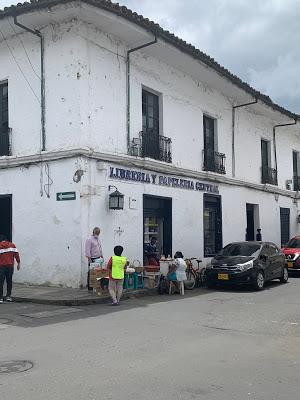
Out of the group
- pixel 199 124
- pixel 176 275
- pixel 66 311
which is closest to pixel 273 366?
pixel 66 311

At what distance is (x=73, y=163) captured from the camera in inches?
513

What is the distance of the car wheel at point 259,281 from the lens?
14326mm

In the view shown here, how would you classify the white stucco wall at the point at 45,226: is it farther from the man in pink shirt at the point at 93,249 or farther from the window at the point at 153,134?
the window at the point at 153,134

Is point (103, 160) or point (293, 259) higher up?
point (103, 160)

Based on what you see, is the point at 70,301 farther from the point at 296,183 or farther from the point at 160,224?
the point at 296,183

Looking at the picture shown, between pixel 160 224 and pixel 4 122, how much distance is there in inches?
234

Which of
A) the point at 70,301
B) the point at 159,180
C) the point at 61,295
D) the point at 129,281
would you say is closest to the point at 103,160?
the point at 159,180

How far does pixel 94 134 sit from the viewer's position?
1348cm

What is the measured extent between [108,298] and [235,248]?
17.8 ft

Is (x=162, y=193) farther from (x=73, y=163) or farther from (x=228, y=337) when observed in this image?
(x=228, y=337)

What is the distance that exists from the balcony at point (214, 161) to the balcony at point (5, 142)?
722 cm

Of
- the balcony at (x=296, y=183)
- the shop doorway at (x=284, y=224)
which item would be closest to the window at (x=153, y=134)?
the shop doorway at (x=284, y=224)

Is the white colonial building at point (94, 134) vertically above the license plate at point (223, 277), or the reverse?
the white colonial building at point (94, 134)

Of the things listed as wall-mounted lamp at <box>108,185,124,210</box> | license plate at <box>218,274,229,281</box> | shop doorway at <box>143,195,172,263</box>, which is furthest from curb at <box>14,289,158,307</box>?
shop doorway at <box>143,195,172,263</box>
